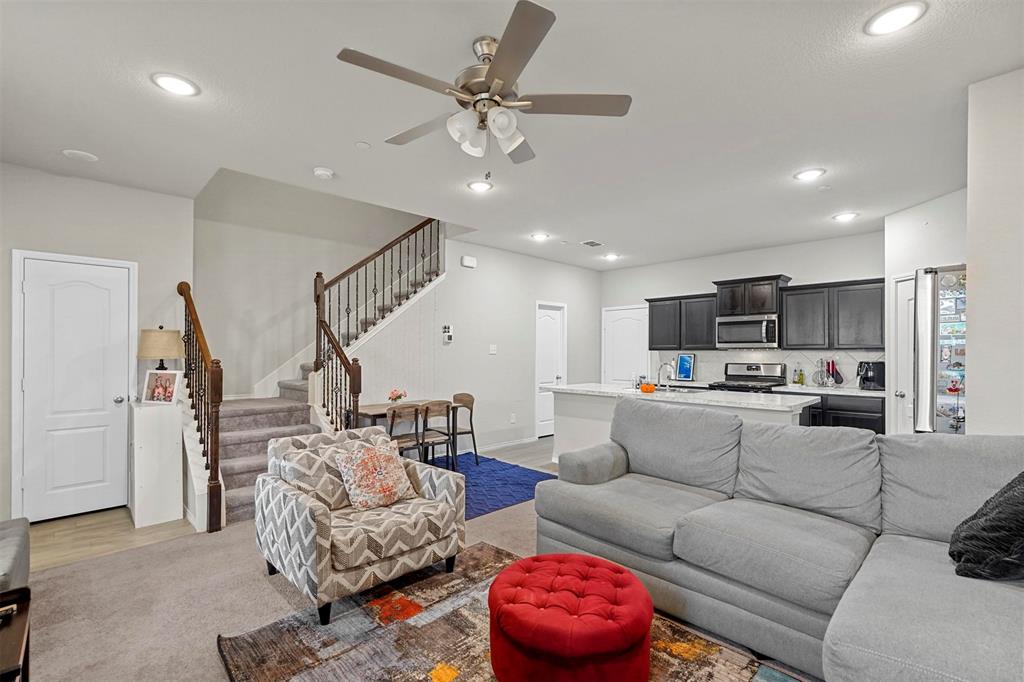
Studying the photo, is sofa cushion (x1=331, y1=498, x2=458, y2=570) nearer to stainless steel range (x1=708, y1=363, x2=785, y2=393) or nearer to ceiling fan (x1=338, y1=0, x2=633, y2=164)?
ceiling fan (x1=338, y1=0, x2=633, y2=164)

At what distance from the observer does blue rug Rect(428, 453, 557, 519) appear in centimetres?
434

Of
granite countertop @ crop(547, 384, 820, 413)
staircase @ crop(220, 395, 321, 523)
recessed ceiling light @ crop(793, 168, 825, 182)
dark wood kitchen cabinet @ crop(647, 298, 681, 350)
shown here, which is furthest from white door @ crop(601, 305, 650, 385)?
staircase @ crop(220, 395, 321, 523)

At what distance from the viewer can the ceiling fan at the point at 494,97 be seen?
186 cm

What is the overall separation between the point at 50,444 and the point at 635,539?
4582 millimetres

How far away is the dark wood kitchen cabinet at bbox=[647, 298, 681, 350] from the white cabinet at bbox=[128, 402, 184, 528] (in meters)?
6.26

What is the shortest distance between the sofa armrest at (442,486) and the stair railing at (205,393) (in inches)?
65.5

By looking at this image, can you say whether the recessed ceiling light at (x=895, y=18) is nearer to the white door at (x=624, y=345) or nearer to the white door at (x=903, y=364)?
the white door at (x=903, y=364)

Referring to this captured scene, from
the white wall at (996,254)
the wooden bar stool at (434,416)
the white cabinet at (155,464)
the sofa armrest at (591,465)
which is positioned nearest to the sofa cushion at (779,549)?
the sofa armrest at (591,465)

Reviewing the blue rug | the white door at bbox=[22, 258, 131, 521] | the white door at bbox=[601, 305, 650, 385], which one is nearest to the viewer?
the white door at bbox=[22, 258, 131, 521]

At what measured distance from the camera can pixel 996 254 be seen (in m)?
2.51

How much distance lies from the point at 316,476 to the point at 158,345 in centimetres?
230

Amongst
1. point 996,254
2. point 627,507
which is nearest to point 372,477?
point 627,507

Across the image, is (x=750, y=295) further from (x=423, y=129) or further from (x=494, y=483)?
(x=423, y=129)

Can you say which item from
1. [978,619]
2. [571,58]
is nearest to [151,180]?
[571,58]
